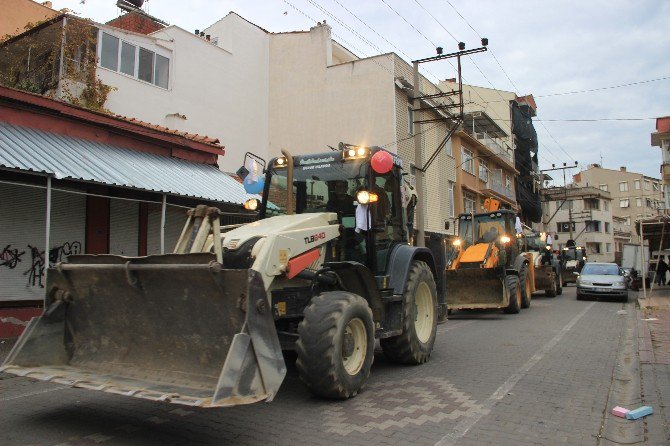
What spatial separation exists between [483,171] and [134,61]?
24106 millimetres

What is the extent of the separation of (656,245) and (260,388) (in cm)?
2928

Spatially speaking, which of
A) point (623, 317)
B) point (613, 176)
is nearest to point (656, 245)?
point (623, 317)

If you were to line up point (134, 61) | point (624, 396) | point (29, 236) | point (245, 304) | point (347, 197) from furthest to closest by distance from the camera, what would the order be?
point (134, 61) < point (29, 236) < point (347, 197) < point (624, 396) < point (245, 304)

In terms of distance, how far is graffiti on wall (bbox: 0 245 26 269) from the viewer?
1037cm

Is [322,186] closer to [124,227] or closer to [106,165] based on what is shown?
[106,165]

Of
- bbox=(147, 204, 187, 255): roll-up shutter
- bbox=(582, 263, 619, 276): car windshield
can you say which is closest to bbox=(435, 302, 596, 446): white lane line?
bbox=(147, 204, 187, 255): roll-up shutter

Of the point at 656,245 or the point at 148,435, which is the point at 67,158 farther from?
the point at 656,245

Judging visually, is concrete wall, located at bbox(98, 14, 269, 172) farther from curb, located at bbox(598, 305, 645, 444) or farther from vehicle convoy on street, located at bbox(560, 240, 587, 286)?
vehicle convoy on street, located at bbox(560, 240, 587, 286)

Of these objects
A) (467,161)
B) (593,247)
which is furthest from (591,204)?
(467,161)

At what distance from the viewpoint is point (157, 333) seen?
5.02 m

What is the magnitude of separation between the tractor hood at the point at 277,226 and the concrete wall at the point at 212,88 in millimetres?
12477

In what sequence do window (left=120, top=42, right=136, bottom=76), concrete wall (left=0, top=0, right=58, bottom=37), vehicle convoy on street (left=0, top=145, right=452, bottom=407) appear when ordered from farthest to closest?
1. concrete wall (left=0, top=0, right=58, bottom=37)
2. window (left=120, top=42, right=136, bottom=76)
3. vehicle convoy on street (left=0, top=145, right=452, bottom=407)

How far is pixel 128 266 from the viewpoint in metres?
4.98

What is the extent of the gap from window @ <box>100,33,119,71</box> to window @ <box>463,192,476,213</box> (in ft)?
68.4
